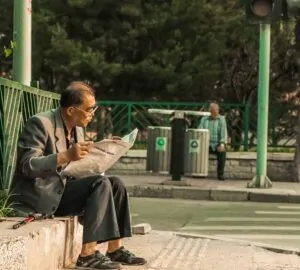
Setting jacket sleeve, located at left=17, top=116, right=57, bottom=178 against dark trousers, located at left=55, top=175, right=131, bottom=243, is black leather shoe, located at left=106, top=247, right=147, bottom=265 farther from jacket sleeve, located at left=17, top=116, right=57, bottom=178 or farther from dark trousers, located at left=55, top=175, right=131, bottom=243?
jacket sleeve, located at left=17, top=116, right=57, bottom=178

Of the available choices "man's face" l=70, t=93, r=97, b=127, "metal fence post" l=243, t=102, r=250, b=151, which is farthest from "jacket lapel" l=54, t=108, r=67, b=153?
"metal fence post" l=243, t=102, r=250, b=151

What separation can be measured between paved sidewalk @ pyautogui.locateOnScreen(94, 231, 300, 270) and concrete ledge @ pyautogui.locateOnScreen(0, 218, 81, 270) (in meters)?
0.49

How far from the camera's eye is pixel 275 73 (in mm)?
22734

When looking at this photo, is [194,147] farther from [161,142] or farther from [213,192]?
[213,192]

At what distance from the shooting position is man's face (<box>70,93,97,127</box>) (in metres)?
5.96

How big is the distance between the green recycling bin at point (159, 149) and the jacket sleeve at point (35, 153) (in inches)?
354

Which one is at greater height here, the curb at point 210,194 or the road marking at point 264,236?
the curb at point 210,194

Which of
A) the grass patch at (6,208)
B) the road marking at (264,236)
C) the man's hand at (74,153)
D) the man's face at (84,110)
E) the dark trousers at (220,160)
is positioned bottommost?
the road marking at (264,236)

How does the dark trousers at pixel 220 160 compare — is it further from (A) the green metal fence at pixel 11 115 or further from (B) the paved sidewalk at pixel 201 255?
(A) the green metal fence at pixel 11 115

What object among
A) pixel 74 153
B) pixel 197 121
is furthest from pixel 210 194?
pixel 74 153

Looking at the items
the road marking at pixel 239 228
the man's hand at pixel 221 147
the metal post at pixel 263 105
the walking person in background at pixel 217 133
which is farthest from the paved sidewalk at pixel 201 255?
the walking person in background at pixel 217 133

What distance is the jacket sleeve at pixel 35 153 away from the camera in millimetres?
5645

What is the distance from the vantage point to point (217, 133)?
1628 centimetres

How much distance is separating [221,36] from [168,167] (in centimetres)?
754
